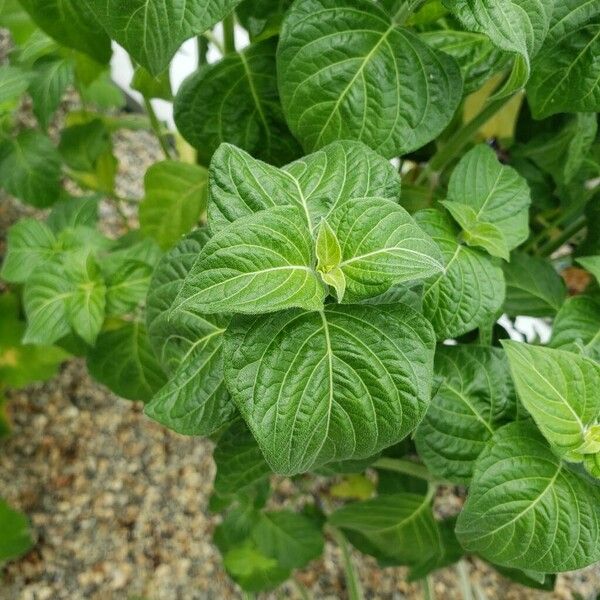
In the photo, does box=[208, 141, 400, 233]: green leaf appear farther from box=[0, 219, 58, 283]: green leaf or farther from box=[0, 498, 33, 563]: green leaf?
box=[0, 498, 33, 563]: green leaf

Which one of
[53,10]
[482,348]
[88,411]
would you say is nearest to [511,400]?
[482,348]

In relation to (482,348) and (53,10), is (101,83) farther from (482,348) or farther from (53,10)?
(482,348)

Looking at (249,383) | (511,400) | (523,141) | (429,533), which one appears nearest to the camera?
(249,383)

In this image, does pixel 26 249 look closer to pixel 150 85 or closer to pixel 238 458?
pixel 150 85

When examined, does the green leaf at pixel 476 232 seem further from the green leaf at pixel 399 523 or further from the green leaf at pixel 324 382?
the green leaf at pixel 399 523

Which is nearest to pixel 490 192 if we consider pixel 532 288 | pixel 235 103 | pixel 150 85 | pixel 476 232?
pixel 476 232

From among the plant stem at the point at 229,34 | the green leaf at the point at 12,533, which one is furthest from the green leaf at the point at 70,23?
the green leaf at the point at 12,533
